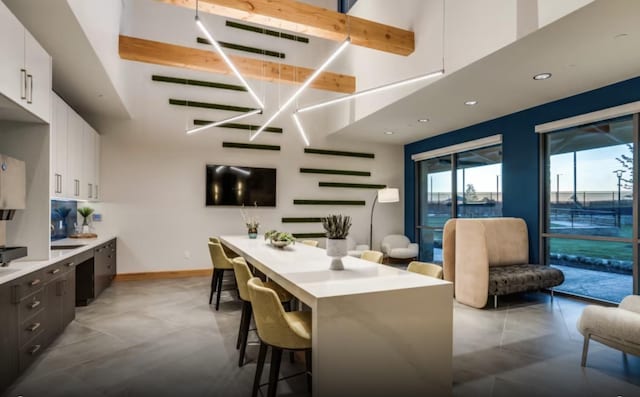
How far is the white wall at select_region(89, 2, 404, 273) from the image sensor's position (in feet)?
20.1

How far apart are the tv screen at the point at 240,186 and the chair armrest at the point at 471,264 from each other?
3742 millimetres

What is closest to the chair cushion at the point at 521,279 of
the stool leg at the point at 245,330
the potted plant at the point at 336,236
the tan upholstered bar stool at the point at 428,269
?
the tan upholstered bar stool at the point at 428,269

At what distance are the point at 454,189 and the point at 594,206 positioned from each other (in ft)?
7.92

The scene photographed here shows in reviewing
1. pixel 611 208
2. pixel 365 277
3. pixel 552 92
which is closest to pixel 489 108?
pixel 552 92

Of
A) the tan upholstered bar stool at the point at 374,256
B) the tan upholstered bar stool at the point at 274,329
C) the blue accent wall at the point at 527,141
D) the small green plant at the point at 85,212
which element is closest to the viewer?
the tan upholstered bar stool at the point at 274,329

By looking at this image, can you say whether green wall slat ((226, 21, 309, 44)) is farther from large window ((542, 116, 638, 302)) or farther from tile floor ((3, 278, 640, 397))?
tile floor ((3, 278, 640, 397))

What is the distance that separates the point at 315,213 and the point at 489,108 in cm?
387

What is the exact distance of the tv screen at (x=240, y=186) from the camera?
6.66 metres

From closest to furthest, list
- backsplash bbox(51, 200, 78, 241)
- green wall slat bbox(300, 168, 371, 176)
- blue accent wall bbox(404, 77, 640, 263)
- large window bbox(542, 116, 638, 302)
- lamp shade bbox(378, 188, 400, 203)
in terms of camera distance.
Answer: large window bbox(542, 116, 638, 302), blue accent wall bbox(404, 77, 640, 263), backsplash bbox(51, 200, 78, 241), lamp shade bbox(378, 188, 400, 203), green wall slat bbox(300, 168, 371, 176)

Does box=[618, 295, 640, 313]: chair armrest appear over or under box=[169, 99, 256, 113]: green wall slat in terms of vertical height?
under

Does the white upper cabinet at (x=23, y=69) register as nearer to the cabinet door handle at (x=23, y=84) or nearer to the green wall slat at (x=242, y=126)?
the cabinet door handle at (x=23, y=84)

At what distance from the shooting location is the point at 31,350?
9.02 feet

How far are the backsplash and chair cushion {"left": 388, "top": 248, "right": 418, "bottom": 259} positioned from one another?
19.0 ft

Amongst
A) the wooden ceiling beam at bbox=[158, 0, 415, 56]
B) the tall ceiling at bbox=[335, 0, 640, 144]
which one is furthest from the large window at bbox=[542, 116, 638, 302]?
the wooden ceiling beam at bbox=[158, 0, 415, 56]
